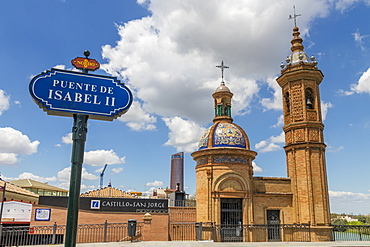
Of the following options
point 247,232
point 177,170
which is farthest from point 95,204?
point 177,170

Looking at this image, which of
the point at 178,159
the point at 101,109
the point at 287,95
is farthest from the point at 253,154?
the point at 178,159

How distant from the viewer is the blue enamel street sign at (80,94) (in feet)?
25.2

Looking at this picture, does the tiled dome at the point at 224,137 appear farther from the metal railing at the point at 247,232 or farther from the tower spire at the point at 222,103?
the metal railing at the point at 247,232

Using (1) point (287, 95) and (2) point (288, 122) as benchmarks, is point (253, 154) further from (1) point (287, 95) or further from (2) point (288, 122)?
(1) point (287, 95)

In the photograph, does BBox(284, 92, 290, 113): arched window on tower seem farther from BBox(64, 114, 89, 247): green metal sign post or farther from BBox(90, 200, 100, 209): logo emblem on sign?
BBox(64, 114, 89, 247): green metal sign post

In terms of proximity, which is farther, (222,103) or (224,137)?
(222,103)

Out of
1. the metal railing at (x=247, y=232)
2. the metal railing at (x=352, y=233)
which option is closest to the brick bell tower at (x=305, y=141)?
the metal railing at (x=247, y=232)

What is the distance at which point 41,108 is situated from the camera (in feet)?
25.1

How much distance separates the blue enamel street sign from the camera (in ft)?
25.2

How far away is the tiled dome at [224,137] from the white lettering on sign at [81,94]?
1676cm

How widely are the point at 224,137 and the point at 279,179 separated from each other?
206 inches

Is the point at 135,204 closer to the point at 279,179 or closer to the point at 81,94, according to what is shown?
the point at 279,179

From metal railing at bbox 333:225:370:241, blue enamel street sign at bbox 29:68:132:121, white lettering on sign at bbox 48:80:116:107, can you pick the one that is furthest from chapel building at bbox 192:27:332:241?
white lettering on sign at bbox 48:80:116:107

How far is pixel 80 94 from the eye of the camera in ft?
26.0
